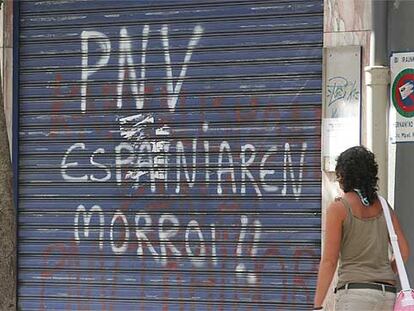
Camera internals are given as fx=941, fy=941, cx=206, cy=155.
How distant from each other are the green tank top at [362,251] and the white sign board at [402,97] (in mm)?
1628

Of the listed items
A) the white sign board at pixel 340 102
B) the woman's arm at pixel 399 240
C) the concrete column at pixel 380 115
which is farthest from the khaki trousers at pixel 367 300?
the white sign board at pixel 340 102

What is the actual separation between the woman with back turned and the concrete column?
153cm

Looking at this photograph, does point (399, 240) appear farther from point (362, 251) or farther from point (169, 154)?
point (169, 154)

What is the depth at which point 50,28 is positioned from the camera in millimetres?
8086

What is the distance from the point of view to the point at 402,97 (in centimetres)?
668

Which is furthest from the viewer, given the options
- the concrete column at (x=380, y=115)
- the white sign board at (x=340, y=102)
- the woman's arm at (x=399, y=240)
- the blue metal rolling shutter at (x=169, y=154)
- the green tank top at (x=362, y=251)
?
the blue metal rolling shutter at (x=169, y=154)

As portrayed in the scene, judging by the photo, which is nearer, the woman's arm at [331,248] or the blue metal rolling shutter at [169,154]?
the woman's arm at [331,248]

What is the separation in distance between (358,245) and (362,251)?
0.04 metres

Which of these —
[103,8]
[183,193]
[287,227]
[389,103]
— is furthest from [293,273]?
[103,8]

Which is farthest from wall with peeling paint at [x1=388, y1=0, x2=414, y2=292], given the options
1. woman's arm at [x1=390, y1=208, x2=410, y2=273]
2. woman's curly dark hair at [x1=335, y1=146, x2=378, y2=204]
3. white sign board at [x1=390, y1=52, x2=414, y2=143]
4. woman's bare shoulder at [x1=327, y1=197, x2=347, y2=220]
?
woman's bare shoulder at [x1=327, y1=197, x2=347, y2=220]

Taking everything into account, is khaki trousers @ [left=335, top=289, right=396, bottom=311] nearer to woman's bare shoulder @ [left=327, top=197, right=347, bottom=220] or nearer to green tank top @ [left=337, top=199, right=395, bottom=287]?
green tank top @ [left=337, top=199, right=395, bottom=287]

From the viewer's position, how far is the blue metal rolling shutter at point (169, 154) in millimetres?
7402

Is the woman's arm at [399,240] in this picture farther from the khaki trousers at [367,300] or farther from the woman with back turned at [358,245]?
the khaki trousers at [367,300]

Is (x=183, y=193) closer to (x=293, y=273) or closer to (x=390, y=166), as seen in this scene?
(x=293, y=273)
